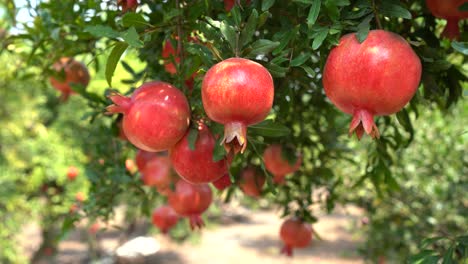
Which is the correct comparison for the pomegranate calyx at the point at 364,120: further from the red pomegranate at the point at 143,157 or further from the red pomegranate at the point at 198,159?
the red pomegranate at the point at 143,157

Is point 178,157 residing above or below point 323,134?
above

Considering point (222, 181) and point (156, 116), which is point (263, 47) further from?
point (222, 181)

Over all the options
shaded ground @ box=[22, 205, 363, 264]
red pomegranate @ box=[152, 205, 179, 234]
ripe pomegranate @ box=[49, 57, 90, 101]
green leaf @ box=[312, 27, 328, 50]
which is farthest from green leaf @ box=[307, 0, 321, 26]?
shaded ground @ box=[22, 205, 363, 264]

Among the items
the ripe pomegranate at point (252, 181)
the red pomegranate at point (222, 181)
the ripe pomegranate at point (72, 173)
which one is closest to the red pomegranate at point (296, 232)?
the ripe pomegranate at point (252, 181)

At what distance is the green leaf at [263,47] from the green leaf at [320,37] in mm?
65

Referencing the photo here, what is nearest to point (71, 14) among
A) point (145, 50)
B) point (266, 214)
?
point (145, 50)

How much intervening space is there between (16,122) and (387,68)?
524 centimetres

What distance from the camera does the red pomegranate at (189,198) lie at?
1.24 m

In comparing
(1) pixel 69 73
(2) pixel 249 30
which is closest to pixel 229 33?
(2) pixel 249 30

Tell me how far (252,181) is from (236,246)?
8164mm

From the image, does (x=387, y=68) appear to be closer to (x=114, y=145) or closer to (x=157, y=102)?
(x=157, y=102)

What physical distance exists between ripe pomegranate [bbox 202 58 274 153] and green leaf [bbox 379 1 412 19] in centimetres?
26

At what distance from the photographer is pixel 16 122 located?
5.24 metres

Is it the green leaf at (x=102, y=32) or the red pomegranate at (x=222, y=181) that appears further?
the red pomegranate at (x=222, y=181)
